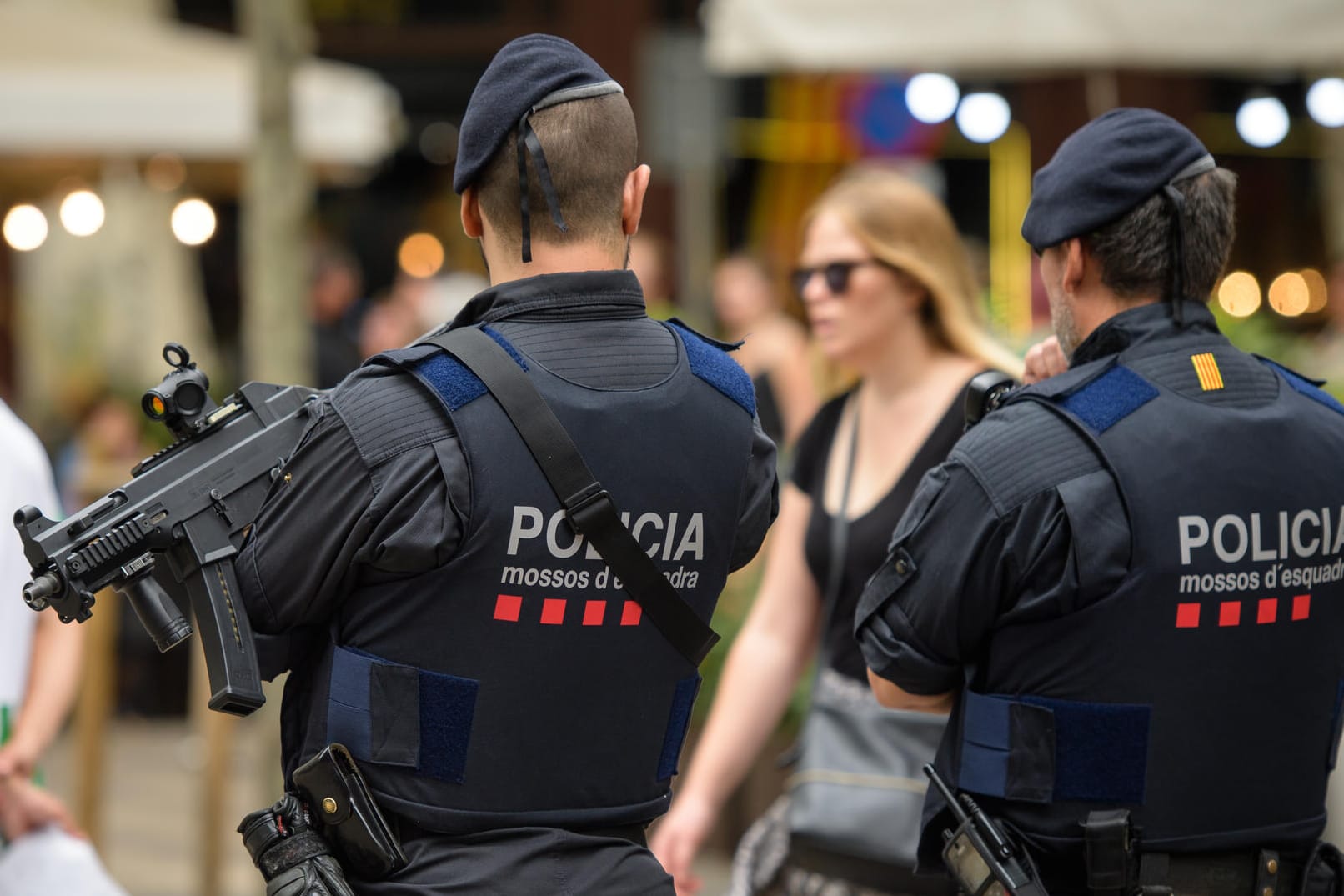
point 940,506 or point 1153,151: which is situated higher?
point 1153,151

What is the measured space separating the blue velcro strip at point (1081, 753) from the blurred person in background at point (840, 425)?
3.47 ft

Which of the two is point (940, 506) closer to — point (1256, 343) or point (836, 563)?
point (836, 563)

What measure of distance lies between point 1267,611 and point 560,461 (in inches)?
42.1

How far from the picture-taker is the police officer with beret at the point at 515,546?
2240 mm

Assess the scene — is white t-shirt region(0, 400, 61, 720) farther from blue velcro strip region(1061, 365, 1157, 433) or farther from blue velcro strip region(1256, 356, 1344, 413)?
blue velcro strip region(1256, 356, 1344, 413)

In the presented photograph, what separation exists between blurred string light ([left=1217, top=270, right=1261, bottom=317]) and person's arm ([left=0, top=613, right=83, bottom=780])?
7.50 meters

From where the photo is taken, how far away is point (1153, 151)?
257 cm

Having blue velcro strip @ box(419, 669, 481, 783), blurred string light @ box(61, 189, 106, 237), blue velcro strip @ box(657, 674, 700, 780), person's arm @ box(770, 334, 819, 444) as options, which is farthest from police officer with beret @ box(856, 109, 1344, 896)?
blurred string light @ box(61, 189, 106, 237)

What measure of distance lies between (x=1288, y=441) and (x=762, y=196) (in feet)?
31.9

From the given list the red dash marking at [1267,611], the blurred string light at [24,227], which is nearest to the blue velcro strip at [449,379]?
the red dash marking at [1267,611]

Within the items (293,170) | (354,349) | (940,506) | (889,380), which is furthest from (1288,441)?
(354,349)

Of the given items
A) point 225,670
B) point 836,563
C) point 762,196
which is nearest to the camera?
point 225,670

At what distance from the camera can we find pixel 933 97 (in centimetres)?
791

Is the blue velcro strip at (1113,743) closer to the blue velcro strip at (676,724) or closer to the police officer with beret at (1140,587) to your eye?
the police officer with beret at (1140,587)
